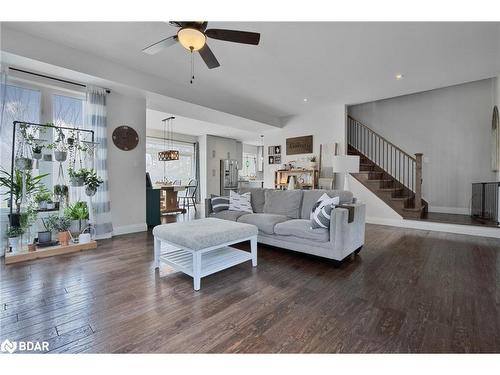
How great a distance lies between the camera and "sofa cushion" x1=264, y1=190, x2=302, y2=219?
148 inches

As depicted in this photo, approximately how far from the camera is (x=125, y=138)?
14.9ft

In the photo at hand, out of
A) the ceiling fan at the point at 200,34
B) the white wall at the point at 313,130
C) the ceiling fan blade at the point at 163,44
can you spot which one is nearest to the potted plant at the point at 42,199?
the ceiling fan blade at the point at 163,44

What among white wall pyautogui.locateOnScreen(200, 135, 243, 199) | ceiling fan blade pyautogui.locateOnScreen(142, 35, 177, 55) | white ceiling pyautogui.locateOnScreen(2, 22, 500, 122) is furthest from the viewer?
white wall pyautogui.locateOnScreen(200, 135, 243, 199)

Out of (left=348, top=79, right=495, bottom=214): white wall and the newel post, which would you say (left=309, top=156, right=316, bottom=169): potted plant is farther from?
the newel post

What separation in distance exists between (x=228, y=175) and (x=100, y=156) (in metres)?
6.20

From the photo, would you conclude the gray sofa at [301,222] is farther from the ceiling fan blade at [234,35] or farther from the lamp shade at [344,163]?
the ceiling fan blade at [234,35]

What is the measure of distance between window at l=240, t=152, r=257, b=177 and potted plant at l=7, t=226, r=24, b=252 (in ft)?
29.9

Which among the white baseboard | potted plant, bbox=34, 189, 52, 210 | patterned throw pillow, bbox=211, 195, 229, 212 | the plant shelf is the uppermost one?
potted plant, bbox=34, 189, 52, 210

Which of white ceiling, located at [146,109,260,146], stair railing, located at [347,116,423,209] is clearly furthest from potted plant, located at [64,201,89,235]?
stair railing, located at [347,116,423,209]

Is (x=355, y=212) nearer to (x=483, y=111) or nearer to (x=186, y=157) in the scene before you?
(x=483, y=111)

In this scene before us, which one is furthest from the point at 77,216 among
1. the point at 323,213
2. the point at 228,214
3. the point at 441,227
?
the point at 441,227

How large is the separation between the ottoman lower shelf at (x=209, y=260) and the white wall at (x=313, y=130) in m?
4.59

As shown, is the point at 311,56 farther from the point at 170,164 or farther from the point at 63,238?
the point at 170,164
